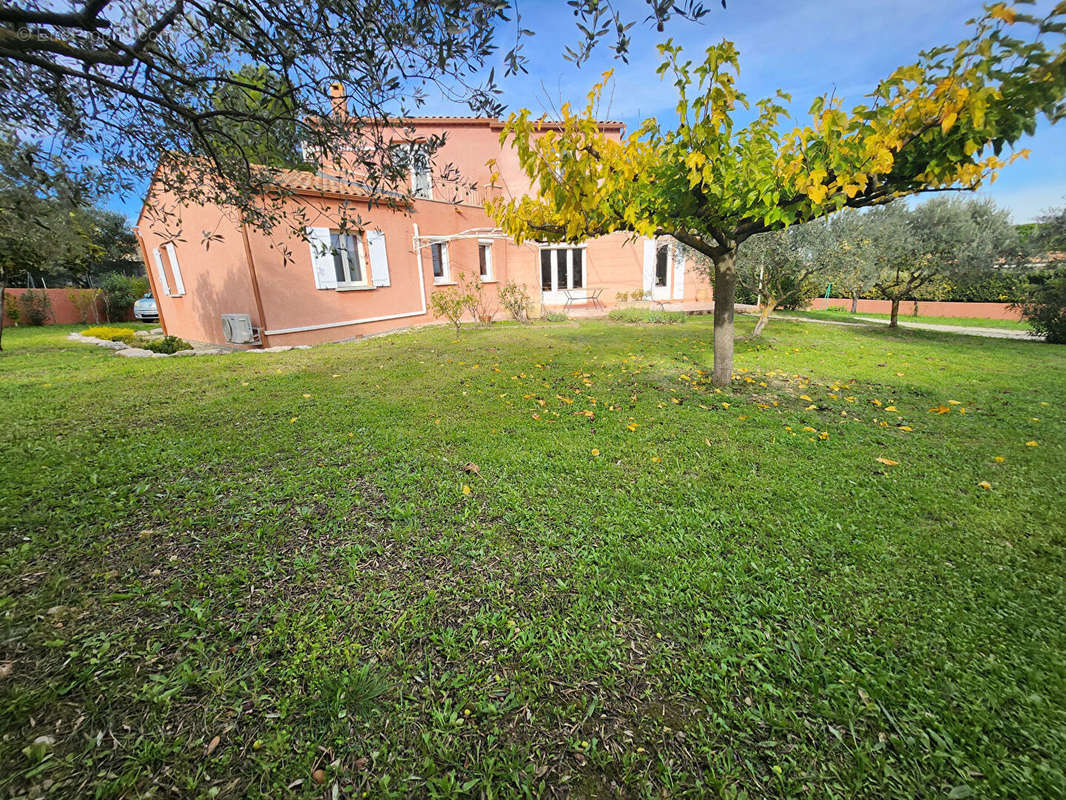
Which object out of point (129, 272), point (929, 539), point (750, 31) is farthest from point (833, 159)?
point (129, 272)

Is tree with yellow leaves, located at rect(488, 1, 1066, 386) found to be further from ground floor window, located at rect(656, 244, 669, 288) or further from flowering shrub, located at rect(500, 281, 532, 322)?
ground floor window, located at rect(656, 244, 669, 288)

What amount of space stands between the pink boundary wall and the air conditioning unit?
970 inches

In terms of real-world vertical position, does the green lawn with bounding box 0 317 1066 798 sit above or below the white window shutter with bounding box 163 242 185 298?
below

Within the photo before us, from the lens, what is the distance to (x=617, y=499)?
3031 millimetres

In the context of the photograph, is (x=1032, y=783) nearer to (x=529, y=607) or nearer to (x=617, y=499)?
(x=529, y=607)

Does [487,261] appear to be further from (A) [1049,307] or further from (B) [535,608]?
(A) [1049,307]

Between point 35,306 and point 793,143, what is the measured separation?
99.3 ft

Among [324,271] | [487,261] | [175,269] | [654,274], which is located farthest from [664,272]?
[175,269]

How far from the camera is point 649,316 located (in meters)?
15.0

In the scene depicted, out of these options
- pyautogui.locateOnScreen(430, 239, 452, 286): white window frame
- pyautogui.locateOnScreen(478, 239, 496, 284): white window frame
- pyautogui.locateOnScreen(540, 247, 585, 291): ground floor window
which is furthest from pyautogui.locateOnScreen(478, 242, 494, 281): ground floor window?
pyautogui.locateOnScreen(540, 247, 585, 291): ground floor window

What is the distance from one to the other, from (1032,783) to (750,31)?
5.19 meters

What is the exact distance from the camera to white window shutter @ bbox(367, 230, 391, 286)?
37.9 ft

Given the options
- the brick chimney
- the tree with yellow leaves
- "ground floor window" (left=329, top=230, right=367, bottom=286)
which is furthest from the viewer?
"ground floor window" (left=329, top=230, right=367, bottom=286)

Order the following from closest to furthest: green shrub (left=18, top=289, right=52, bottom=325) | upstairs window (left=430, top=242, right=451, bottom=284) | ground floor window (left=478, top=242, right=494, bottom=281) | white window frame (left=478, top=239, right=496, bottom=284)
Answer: upstairs window (left=430, top=242, right=451, bottom=284) < white window frame (left=478, top=239, right=496, bottom=284) < ground floor window (left=478, top=242, right=494, bottom=281) < green shrub (left=18, top=289, right=52, bottom=325)
